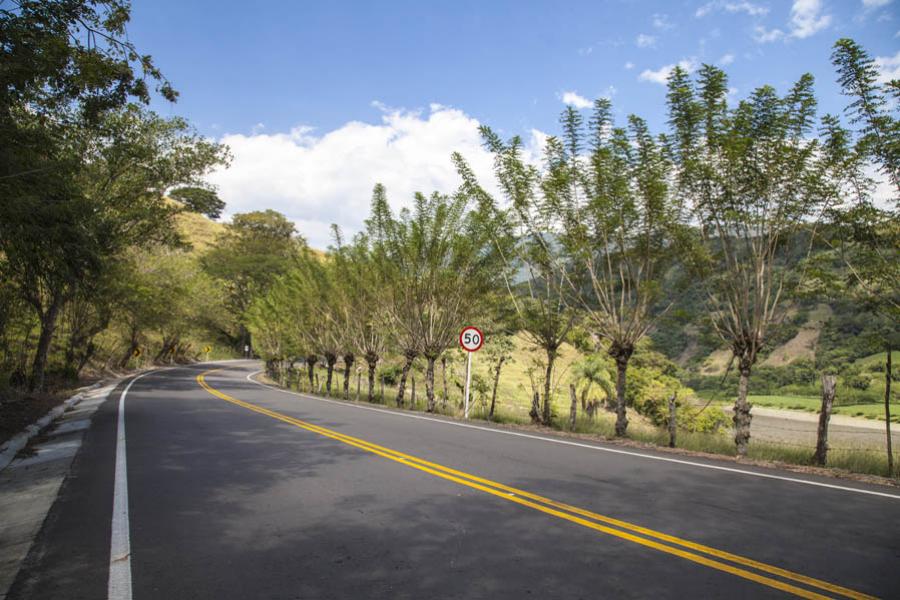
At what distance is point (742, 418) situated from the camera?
11.1m

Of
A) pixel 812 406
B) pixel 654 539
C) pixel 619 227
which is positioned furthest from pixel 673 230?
pixel 812 406

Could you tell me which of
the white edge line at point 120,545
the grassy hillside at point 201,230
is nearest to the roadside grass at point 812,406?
the white edge line at point 120,545

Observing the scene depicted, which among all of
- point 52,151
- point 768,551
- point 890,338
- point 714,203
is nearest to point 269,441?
point 52,151

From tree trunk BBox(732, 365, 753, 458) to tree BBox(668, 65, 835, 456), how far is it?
2 cm

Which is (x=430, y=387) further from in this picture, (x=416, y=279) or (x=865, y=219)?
(x=865, y=219)

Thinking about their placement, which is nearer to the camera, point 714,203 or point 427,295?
point 714,203

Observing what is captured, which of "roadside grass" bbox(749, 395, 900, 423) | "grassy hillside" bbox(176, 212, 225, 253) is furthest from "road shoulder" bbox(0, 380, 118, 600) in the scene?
"grassy hillside" bbox(176, 212, 225, 253)

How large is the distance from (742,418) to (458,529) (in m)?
8.29

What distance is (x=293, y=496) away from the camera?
6.45m

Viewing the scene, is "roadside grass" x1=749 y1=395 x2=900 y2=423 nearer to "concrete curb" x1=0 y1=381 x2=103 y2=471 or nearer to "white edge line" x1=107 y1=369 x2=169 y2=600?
"concrete curb" x1=0 y1=381 x2=103 y2=471

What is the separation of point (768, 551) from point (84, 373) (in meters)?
40.7

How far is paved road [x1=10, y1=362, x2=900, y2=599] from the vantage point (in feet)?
12.8

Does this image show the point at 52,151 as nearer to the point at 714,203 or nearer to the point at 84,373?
the point at 714,203

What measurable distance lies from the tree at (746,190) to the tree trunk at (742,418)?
0.06 ft
